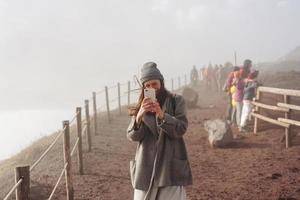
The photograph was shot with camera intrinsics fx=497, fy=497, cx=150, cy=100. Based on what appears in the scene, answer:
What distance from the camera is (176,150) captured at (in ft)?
14.0

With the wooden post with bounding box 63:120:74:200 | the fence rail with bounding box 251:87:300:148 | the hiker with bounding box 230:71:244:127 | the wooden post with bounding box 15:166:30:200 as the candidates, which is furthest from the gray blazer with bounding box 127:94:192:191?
the hiker with bounding box 230:71:244:127

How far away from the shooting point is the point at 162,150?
426 centimetres

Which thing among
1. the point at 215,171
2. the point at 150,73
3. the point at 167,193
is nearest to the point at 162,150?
the point at 167,193

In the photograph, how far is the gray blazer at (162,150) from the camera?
420 centimetres

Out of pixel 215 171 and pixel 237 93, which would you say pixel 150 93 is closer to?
pixel 215 171

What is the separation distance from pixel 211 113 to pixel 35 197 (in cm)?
1249

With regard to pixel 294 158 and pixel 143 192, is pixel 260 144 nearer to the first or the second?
pixel 294 158

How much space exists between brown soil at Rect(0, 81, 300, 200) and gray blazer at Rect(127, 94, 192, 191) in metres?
3.91

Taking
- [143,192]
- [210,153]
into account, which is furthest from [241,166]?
[143,192]

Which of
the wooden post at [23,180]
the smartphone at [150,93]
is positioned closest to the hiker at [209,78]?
the wooden post at [23,180]

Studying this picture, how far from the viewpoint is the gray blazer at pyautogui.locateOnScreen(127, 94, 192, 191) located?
4.20m

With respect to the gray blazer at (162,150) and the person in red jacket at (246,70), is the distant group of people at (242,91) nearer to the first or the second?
the person in red jacket at (246,70)

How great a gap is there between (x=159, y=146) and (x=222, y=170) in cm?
591

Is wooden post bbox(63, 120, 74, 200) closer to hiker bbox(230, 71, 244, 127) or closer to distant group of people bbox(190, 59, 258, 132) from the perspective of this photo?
distant group of people bbox(190, 59, 258, 132)
